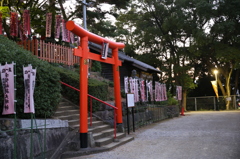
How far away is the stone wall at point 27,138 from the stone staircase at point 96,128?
3.29 ft

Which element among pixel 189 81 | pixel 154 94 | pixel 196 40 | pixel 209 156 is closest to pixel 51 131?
pixel 209 156

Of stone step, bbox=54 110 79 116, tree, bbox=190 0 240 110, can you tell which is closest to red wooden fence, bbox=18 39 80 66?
stone step, bbox=54 110 79 116

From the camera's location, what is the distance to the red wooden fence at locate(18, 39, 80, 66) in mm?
14781

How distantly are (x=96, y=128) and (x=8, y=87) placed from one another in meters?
4.47

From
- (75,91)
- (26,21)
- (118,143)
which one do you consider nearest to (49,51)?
(26,21)

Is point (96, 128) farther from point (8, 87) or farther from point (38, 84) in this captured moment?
point (8, 87)

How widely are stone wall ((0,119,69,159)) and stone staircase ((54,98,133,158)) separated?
3.29ft

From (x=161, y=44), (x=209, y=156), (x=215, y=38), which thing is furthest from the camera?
(x=161, y=44)

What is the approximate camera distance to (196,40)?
87.2ft

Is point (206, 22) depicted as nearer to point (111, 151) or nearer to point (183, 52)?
point (183, 52)

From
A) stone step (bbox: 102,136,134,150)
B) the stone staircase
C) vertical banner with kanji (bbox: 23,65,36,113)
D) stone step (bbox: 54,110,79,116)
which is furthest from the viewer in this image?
stone step (bbox: 54,110,79,116)

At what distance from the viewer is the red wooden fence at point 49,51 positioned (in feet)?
48.5

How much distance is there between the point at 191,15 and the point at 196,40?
3.78 metres

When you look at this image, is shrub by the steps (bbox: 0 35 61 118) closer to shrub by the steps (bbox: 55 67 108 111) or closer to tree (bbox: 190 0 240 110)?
shrub by the steps (bbox: 55 67 108 111)
